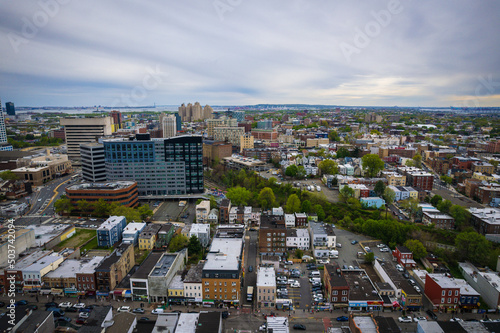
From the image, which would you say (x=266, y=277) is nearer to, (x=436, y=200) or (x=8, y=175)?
(x=436, y=200)

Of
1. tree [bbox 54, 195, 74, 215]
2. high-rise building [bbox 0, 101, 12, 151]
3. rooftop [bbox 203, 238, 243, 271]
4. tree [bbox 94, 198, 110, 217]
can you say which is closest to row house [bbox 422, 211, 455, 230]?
rooftop [bbox 203, 238, 243, 271]

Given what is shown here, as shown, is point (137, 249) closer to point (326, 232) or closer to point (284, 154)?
point (326, 232)

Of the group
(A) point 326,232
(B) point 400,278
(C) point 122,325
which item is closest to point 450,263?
(B) point 400,278

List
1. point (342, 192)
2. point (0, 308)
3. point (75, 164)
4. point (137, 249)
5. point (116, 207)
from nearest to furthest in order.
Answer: point (0, 308), point (137, 249), point (116, 207), point (342, 192), point (75, 164)

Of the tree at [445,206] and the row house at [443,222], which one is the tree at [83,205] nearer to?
the row house at [443,222]

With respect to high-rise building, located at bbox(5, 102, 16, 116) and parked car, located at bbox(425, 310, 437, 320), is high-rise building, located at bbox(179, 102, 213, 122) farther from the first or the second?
parked car, located at bbox(425, 310, 437, 320)
